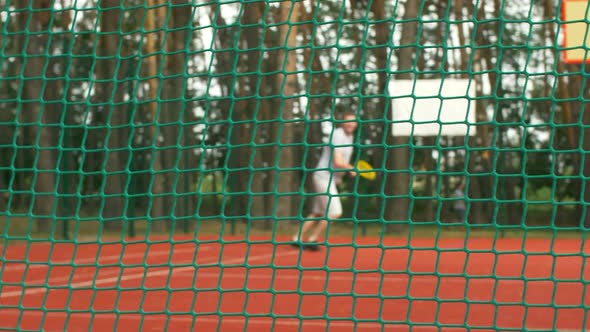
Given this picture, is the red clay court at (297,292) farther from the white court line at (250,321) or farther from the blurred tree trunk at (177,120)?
the blurred tree trunk at (177,120)

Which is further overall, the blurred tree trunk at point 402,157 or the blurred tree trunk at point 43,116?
the blurred tree trunk at point 402,157

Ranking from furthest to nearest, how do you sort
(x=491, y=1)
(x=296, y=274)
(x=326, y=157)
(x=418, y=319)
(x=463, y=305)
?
(x=491, y=1), (x=326, y=157), (x=296, y=274), (x=463, y=305), (x=418, y=319)

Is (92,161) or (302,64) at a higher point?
(302,64)

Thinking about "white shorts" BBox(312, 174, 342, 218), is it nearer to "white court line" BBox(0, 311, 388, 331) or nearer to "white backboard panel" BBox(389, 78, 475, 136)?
"white backboard panel" BBox(389, 78, 475, 136)

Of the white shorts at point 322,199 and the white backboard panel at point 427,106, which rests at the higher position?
the white backboard panel at point 427,106

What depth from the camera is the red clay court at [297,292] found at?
16.0ft

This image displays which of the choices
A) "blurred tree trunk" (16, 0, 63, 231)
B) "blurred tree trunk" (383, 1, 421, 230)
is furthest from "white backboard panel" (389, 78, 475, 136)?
"blurred tree trunk" (16, 0, 63, 231)

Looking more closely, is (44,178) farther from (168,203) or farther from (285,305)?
(285,305)

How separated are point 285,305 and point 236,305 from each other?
0.31m

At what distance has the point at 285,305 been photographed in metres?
6.54

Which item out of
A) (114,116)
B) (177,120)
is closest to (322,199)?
(177,120)

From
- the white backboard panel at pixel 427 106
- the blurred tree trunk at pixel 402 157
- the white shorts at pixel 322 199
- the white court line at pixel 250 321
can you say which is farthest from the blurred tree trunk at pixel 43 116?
the white court line at pixel 250 321

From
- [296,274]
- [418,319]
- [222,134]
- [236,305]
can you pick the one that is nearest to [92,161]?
[222,134]

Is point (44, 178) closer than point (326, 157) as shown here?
No
